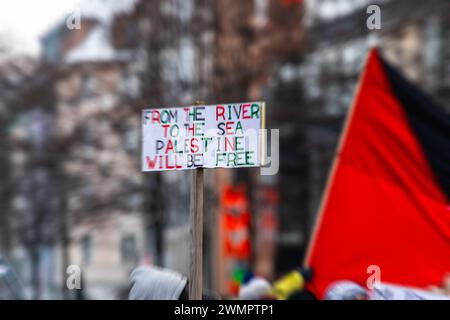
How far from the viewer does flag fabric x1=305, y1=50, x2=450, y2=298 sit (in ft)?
18.6

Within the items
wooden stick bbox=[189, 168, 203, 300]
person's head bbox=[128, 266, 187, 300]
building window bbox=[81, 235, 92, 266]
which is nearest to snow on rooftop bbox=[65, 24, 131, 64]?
building window bbox=[81, 235, 92, 266]

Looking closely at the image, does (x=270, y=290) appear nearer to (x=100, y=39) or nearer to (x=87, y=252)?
(x=100, y=39)

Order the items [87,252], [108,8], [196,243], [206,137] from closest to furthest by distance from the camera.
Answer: [196,243], [206,137], [108,8], [87,252]

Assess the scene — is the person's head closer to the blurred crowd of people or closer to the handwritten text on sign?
the blurred crowd of people

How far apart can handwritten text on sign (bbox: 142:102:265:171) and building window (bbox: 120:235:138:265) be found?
819 inches

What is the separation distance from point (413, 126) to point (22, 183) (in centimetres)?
1139

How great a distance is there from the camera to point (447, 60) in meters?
16.3

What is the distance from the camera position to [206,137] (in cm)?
354

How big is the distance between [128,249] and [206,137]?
21.7 meters

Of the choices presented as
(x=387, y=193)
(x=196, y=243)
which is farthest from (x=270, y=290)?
(x=196, y=243)

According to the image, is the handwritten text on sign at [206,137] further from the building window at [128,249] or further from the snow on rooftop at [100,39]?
the building window at [128,249]

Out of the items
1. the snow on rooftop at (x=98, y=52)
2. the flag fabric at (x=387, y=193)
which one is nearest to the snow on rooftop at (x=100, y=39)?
the snow on rooftop at (x=98, y=52)

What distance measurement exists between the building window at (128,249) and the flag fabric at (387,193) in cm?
1850
